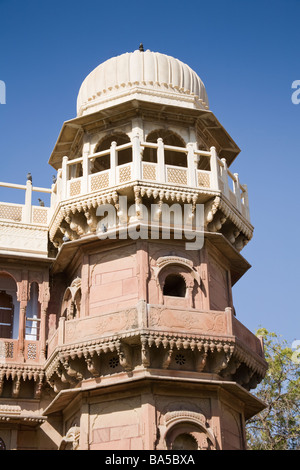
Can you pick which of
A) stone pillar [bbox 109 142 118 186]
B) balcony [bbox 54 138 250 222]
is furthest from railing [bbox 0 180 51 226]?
stone pillar [bbox 109 142 118 186]

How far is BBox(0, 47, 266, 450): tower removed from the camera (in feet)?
46.5

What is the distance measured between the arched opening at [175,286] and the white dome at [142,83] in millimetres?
3790

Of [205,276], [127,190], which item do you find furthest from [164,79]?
[205,276]

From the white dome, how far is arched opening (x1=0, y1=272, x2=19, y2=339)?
4.18 meters

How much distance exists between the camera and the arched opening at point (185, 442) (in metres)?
14.0

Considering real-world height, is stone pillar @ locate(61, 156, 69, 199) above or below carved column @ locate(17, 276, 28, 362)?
above

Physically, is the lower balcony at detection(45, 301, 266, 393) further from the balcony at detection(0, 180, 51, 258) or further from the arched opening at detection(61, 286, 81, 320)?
the balcony at detection(0, 180, 51, 258)

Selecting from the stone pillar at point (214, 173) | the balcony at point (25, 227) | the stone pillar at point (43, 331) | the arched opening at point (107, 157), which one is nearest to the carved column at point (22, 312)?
the stone pillar at point (43, 331)

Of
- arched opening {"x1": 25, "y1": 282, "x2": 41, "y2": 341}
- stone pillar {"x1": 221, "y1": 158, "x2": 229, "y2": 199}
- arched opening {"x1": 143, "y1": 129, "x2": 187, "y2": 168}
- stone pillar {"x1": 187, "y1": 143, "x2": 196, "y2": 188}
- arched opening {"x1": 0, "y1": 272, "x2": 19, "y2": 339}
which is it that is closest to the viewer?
Result: stone pillar {"x1": 187, "y1": 143, "x2": 196, "y2": 188}

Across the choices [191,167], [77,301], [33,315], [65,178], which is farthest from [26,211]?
[191,167]

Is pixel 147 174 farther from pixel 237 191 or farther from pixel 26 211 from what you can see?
pixel 26 211

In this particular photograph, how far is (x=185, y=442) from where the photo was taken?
14.1 metres

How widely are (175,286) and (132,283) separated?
62.0 inches

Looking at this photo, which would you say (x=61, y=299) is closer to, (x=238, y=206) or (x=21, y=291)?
(x=21, y=291)
